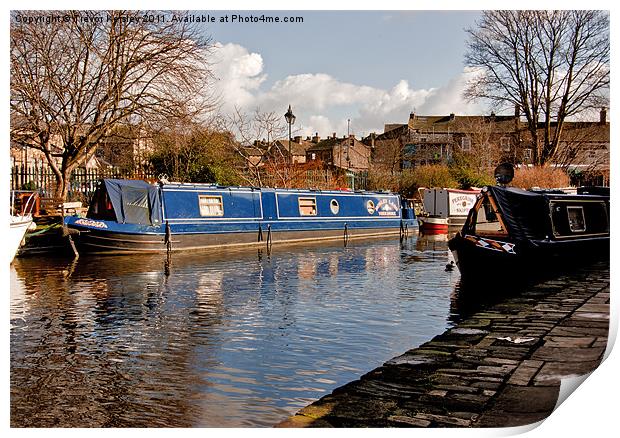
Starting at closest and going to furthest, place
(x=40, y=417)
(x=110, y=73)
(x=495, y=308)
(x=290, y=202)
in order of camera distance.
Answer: (x=40, y=417) < (x=495, y=308) < (x=110, y=73) < (x=290, y=202)

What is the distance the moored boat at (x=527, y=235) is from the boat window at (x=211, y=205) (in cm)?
789

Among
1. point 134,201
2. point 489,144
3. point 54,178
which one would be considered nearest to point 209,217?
point 134,201

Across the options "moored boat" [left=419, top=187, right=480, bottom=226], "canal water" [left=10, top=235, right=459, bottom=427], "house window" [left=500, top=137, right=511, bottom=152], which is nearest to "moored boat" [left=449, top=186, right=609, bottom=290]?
"canal water" [left=10, top=235, right=459, bottom=427]

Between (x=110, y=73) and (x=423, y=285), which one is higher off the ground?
(x=110, y=73)

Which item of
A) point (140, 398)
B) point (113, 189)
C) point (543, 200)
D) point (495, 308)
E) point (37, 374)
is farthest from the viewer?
point (113, 189)

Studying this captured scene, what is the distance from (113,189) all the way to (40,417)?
1103cm

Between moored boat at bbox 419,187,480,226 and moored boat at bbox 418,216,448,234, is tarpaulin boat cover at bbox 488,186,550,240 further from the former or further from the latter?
moored boat at bbox 419,187,480,226

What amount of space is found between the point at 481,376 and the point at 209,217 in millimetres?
12822

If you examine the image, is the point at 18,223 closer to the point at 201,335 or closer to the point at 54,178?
the point at 54,178

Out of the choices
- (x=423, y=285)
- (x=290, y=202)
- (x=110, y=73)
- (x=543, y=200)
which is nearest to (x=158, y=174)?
(x=290, y=202)

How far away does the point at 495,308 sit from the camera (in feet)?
23.9

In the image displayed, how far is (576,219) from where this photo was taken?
10117 mm

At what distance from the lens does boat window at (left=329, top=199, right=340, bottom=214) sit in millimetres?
21042

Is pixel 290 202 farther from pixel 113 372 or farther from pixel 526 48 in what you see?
pixel 113 372
